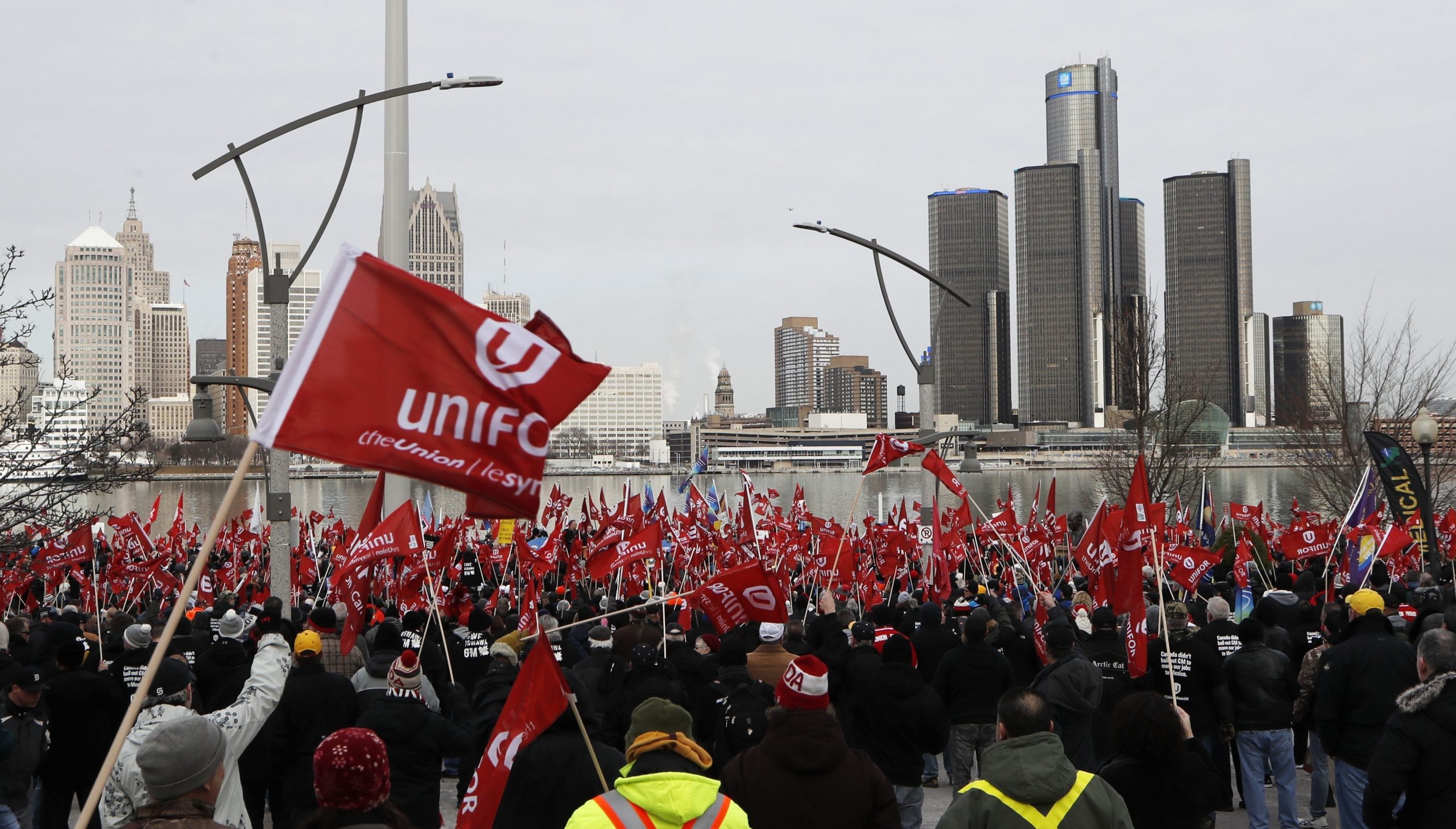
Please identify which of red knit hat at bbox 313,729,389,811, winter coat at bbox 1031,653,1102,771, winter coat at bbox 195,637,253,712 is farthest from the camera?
winter coat at bbox 1031,653,1102,771

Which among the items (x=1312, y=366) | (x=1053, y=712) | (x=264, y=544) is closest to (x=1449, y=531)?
(x=1312, y=366)

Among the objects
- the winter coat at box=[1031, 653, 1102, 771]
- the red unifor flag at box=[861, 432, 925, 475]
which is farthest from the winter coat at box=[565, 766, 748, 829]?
the red unifor flag at box=[861, 432, 925, 475]

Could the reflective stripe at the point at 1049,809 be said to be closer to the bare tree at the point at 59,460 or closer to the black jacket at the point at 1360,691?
the black jacket at the point at 1360,691

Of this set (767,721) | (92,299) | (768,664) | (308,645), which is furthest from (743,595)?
(92,299)

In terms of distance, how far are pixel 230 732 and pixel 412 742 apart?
61.6 inches

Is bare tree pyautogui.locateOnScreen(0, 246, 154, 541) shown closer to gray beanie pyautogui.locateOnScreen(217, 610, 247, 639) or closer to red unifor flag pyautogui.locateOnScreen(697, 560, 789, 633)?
gray beanie pyautogui.locateOnScreen(217, 610, 247, 639)

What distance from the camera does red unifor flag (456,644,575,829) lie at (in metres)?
5.01

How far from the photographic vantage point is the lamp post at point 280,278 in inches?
552

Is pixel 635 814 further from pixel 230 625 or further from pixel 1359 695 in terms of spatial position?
pixel 230 625

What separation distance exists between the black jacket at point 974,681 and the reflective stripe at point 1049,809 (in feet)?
14.4

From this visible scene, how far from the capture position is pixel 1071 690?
841cm

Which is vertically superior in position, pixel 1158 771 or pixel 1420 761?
pixel 1158 771

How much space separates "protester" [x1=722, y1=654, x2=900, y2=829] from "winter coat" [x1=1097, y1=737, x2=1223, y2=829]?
3.12ft

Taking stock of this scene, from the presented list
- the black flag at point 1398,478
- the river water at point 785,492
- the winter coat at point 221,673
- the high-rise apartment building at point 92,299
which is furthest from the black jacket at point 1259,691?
the high-rise apartment building at point 92,299
